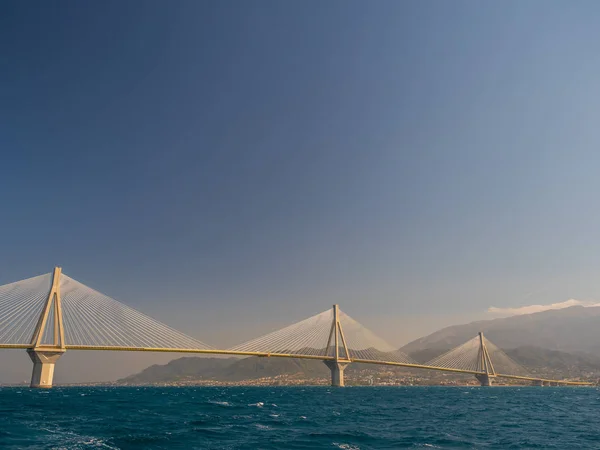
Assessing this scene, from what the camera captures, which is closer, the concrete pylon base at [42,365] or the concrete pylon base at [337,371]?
the concrete pylon base at [42,365]

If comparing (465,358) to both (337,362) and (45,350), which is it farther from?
(45,350)

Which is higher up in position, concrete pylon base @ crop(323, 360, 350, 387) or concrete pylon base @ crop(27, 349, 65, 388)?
concrete pylon base @ crop(27, 349, 65, 388)

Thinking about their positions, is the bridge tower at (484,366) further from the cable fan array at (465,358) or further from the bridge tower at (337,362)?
the bridge tower at (337,362)

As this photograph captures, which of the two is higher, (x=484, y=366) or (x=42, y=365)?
(x=42, y=365)

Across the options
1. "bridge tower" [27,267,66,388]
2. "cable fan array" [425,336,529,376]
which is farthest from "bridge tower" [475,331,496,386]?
"bridge tower" [27,267,66,388]

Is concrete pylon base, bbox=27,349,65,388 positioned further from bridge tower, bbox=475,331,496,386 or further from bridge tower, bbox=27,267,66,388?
bridge tower, bbox=475,331,496,386

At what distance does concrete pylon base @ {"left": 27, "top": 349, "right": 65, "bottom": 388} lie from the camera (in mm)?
79375

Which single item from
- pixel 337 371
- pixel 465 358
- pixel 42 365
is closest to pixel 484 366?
pixel 465 358

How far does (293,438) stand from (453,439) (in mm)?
10012

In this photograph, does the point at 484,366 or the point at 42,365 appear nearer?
the point at 42,365

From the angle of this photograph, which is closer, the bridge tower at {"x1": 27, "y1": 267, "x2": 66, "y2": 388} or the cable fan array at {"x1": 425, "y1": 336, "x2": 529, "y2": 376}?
the bridge tower at {"x1": 27, "y1": 267, "x2": 66, "y2": 388}

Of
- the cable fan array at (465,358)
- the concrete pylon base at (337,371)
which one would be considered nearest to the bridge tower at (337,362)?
the concrete pylon base at (337,371)

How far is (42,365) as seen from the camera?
79.8 meters

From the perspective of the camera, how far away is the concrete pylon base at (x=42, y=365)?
79375mm
